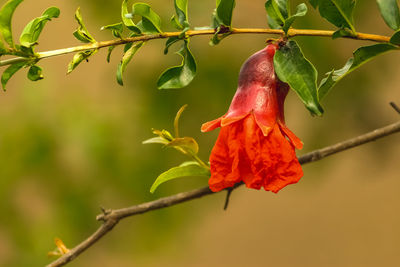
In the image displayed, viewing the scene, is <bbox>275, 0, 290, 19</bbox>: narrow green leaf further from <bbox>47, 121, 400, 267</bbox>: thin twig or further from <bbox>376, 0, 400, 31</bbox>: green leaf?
<bbox>47, 121, 400, 267</bbox>: thin twig

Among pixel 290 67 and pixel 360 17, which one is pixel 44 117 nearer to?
pixel 360 17

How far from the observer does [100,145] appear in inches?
47.1

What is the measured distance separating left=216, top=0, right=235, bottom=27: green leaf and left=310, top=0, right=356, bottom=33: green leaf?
53 millimetres

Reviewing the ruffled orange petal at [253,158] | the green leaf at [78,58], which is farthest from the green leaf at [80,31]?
the ruffled orange petal at [253,158]

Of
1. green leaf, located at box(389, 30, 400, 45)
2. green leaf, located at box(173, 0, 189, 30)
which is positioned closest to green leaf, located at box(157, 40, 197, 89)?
green leaf, located at box(173, 0, 189, 30)

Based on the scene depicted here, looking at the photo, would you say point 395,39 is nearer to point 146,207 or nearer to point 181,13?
point 181,13

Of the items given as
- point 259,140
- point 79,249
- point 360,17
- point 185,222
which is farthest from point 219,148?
point 185,222

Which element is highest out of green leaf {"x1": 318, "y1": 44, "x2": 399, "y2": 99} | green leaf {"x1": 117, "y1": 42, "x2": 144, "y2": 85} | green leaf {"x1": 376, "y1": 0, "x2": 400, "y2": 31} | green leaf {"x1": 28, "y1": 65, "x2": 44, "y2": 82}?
green leaf {"x1": 28, "y1": 65, "x2": 44, "y2": 82}

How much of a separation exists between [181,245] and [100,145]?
485mm

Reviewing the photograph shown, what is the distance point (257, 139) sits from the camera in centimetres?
38

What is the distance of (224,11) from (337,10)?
7cm

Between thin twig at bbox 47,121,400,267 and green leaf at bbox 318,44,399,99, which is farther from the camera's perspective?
thin twig at bbox 47,121,400,267

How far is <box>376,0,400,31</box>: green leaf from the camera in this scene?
36 centimetres

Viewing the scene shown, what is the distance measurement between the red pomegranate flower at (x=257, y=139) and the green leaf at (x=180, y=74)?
0.04 m
